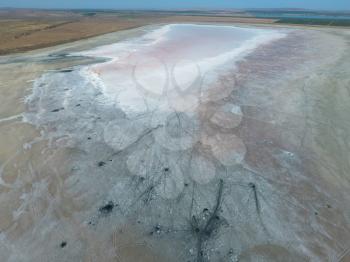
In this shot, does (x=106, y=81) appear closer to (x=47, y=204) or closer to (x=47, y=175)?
(x=47, y=175)

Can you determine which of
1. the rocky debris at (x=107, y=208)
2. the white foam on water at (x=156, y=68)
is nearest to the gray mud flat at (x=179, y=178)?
the rocky debris at (x=107, y=208)

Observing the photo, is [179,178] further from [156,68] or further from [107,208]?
[156,68]

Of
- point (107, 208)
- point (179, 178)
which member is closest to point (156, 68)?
point (179, 178)

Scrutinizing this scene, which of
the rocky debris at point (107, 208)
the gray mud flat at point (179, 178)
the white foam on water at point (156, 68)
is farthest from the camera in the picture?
the white foam on water at point (156, 68)

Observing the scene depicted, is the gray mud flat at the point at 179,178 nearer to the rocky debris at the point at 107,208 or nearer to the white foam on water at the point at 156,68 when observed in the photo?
the rocky debris at the point at 107,208

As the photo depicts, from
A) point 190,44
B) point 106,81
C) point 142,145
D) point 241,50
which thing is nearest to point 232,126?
point 142,145

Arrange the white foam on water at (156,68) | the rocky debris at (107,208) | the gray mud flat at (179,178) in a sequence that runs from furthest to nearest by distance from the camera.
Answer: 1. the white foam on water at (156,68)
2. the rocky debris at (107,208)
3. the gray mud flat at (179,178)

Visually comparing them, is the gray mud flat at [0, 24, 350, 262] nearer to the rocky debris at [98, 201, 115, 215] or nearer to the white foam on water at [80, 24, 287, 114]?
the rocky debris at [98, 201, 115, 215]
